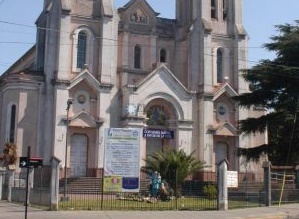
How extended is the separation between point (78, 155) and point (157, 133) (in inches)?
265

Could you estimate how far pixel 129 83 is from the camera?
48.0 metres

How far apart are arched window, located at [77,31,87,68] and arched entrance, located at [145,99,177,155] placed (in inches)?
258

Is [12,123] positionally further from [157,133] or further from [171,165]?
[171,165]

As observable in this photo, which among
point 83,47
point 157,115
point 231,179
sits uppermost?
point 83,47

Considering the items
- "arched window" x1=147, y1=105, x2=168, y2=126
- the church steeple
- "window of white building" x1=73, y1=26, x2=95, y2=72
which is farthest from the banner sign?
the church steeple

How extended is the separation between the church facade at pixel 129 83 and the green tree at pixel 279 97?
345 inches

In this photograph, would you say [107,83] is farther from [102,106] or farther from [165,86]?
[165,86]

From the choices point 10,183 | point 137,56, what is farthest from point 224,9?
point 10,183

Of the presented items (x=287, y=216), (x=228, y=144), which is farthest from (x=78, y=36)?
(x=287, y=216)

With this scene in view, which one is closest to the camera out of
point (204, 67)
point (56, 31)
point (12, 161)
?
point (12, 161)

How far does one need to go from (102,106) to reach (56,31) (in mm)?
7061

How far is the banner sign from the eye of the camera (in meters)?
45.5

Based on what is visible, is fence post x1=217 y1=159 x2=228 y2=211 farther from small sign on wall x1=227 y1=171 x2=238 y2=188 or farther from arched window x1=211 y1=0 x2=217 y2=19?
arched window x1=211 y1=0 x2=217 y2=19

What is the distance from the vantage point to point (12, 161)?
41562 millimetres
